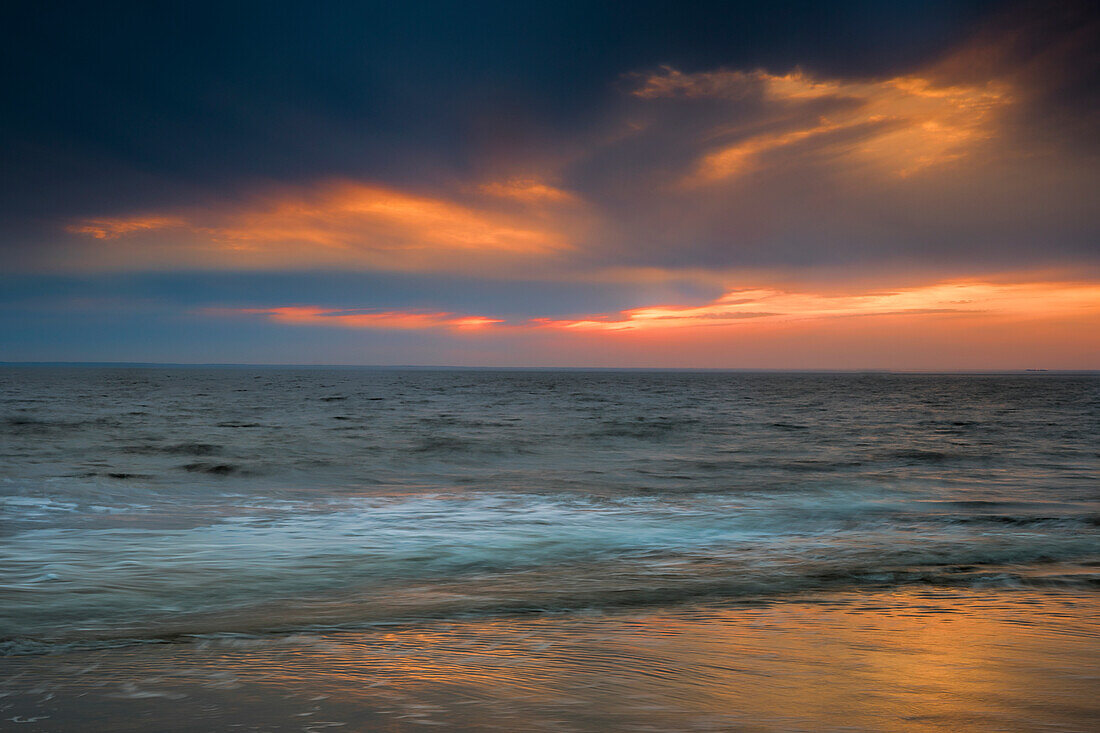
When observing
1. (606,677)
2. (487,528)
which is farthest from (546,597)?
(487,528)

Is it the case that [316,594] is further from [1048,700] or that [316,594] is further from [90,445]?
[90,445]

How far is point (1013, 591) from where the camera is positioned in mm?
6090

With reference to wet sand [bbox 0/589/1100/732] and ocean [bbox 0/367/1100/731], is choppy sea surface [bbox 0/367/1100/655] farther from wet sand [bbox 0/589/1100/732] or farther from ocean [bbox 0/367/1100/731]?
wet sand [bbox 0/589/1100/732]

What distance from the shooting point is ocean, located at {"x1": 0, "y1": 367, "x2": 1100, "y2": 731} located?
11.5ft

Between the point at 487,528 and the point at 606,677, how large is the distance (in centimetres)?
603

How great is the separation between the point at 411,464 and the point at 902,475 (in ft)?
36.8

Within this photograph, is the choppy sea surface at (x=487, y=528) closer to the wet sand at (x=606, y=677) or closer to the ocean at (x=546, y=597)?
the ocean at (x=546, y=597)

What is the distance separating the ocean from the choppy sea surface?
0.06 m

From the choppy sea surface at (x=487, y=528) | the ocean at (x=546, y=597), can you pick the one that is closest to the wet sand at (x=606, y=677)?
the ocean at (x=546, y=597)

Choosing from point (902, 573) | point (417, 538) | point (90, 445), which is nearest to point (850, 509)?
point (902, 573)

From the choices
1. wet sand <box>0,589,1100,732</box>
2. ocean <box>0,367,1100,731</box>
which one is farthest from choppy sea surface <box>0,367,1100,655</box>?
wet sand <box>0,589,1100,732</box>

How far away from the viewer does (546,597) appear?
19.9ft

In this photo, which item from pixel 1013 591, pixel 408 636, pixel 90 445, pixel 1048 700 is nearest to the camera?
pixel 1048 700

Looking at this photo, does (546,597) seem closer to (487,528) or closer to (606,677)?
(606,677)
